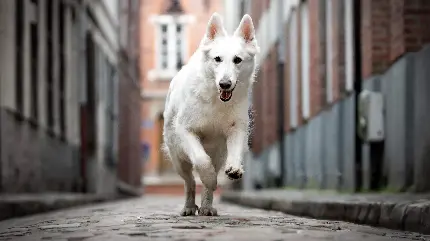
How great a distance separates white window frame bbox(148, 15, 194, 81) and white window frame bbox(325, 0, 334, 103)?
3444cm

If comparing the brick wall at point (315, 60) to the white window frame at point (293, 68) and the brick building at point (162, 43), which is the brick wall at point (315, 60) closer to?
the white window frame at point (293, 68)

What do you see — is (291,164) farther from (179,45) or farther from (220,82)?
(179,45)

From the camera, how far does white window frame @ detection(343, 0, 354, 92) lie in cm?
1329

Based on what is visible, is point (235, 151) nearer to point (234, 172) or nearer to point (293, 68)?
point (234, 172)

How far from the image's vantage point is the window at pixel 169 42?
167 ft

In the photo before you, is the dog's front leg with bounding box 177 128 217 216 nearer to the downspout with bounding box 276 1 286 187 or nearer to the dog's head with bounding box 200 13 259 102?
the dog's head with bounding box 200 13 259 102

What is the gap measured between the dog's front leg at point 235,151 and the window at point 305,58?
1049 centimetres

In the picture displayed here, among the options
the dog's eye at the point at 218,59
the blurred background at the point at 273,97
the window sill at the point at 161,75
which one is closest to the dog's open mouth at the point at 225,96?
the dog's eye at the point at 218,59

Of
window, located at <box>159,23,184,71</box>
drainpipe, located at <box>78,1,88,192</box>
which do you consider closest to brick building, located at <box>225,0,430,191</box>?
drainpipe, located at <box>78,1,88,192</box>

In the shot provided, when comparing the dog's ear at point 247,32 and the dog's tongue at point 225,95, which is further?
the dog's ear at point 247,32

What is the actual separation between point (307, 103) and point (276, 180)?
5219mm

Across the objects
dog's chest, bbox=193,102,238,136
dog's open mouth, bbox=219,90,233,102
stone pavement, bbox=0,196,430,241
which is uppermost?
dog's open mouth, bbox=219,90,233,102

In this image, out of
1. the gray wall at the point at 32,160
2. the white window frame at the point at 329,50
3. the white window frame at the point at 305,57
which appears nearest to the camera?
the gray wall at the point at 32,160

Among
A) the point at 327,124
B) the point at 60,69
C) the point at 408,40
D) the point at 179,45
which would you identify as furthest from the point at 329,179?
the point at 179,45
